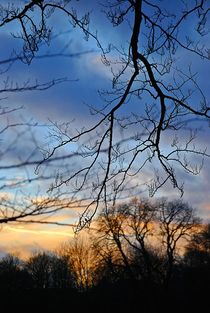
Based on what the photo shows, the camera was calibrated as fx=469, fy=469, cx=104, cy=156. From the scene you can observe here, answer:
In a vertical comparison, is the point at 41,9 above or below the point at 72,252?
below

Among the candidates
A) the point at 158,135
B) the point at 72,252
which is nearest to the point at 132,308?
the point at 72,252

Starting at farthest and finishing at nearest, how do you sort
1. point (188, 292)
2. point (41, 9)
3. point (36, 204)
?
point (188, 292), point (41, 9), point (36, 204)

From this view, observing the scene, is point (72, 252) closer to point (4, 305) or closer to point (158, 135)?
point (4, 305)

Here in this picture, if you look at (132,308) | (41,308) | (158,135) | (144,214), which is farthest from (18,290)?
(158,135)

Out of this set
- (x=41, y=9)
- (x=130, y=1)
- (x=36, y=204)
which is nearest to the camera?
(x=36, y=204)

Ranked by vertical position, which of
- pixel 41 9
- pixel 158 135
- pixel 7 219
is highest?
pixel 41 9

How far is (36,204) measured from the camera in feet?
11.0

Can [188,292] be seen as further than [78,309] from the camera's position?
Yes

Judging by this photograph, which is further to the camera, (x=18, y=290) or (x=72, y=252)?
(x=72, y=252)

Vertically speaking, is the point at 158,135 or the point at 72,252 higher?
the point at 72,252

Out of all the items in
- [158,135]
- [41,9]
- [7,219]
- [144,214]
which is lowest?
[7,219]

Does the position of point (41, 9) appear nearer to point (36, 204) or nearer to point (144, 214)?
point (36, 204)

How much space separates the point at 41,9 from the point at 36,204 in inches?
92.2

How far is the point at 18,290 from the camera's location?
140 feet
